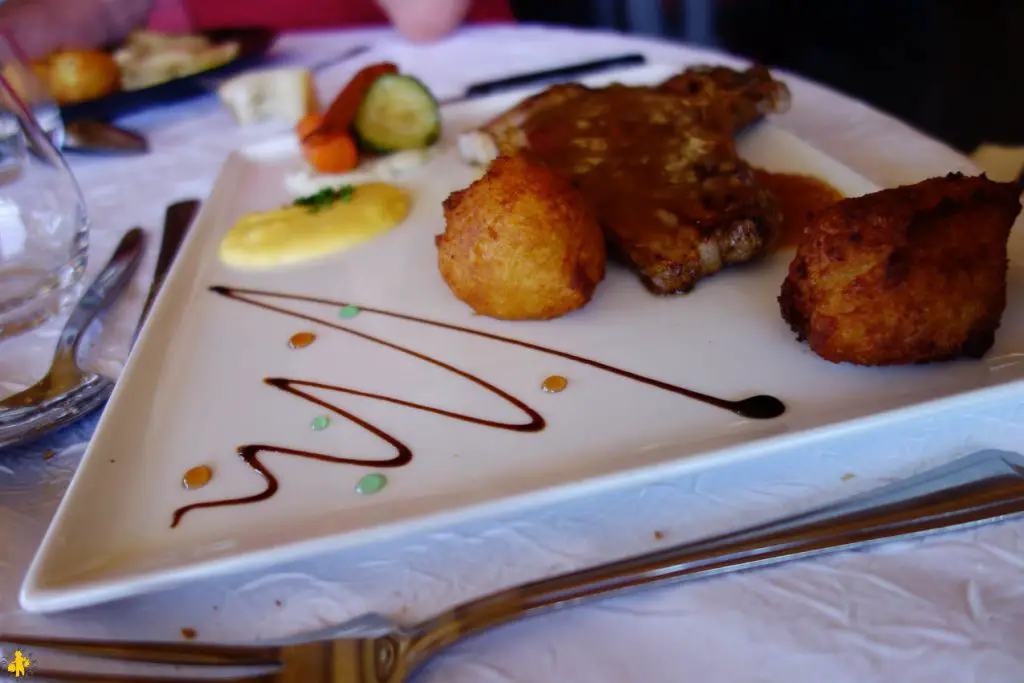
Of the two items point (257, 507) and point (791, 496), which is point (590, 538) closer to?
point (791, 496)

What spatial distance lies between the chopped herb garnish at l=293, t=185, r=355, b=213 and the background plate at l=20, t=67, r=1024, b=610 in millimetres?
382

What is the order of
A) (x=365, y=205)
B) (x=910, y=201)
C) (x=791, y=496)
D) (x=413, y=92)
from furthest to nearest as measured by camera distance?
(x=413, y=92), (x=365, y=205), (x=910, y=201), (x=791, y=496)

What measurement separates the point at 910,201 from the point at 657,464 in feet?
2.50

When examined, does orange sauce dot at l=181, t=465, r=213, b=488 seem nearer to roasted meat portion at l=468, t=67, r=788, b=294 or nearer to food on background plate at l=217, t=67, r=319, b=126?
roasted meat portion at l=468, t=67, r=788, b=294

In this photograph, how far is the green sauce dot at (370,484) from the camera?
4.64ft

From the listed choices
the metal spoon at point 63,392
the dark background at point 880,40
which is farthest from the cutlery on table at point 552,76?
the dark background at point 880,40

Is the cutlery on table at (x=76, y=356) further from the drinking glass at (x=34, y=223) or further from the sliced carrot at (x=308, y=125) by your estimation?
the sliced carrot at (x=308, y=125)

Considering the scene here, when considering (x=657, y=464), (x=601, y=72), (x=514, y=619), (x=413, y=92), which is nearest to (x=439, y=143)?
(x=413, y=92)

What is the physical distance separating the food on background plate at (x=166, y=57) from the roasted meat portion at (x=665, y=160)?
6.25 feet

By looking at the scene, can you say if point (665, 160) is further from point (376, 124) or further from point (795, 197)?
point (376, 124)

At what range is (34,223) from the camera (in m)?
2.34

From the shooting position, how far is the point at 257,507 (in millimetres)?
1412

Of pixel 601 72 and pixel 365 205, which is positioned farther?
→ pixel 601 72

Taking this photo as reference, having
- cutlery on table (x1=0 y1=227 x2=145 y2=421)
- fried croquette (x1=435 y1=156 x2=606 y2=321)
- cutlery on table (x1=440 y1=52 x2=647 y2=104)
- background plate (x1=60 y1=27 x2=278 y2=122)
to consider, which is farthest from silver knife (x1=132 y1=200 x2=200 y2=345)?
cutlery on table (x1=440 y1=52 x2=647 y2=104)
